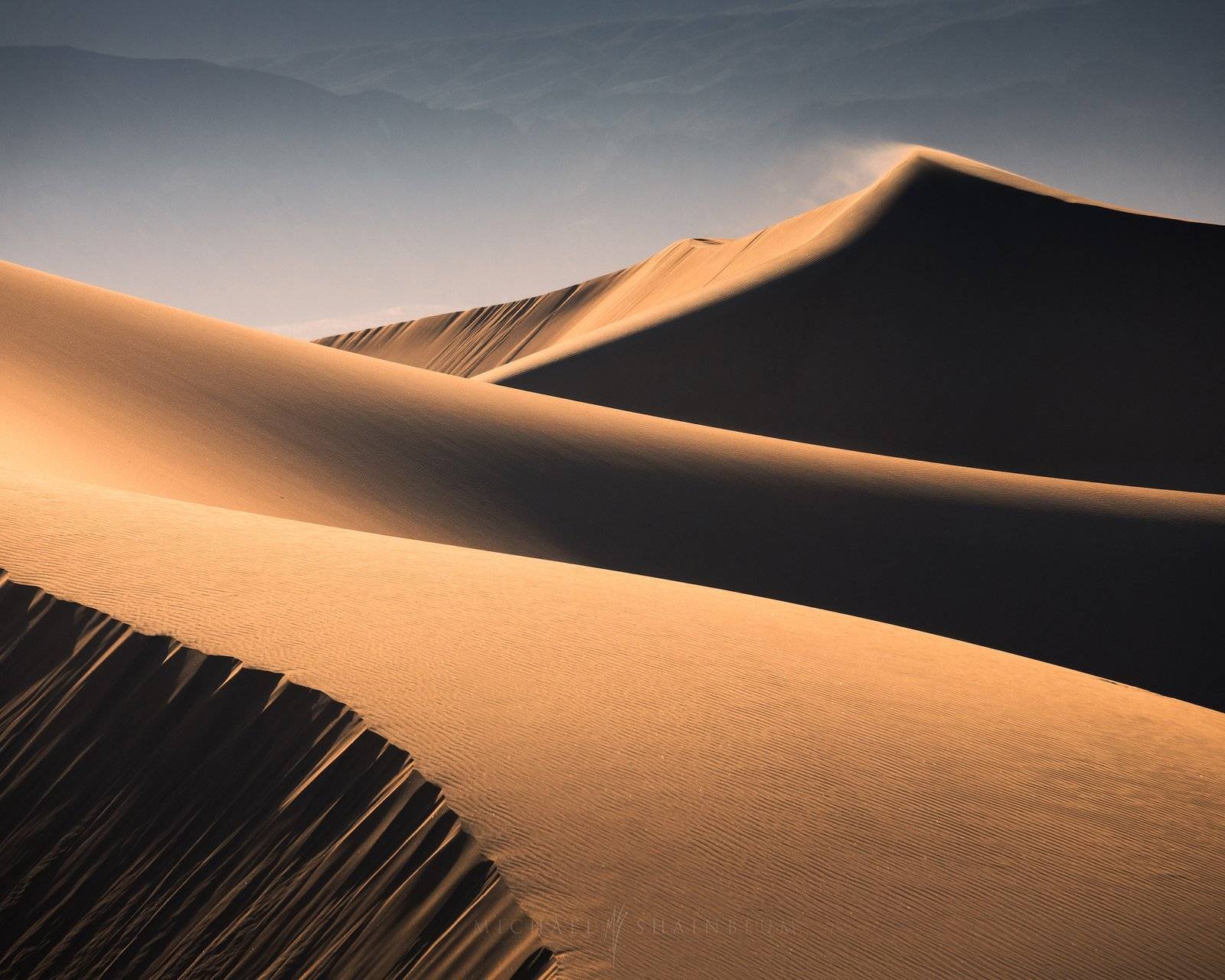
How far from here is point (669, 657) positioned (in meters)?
6.36

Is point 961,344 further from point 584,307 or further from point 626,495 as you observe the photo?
point 584,307

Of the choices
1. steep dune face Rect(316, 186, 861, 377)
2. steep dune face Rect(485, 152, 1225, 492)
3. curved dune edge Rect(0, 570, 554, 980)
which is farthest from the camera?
steep dune face Rect(316, 186, 861, 377)

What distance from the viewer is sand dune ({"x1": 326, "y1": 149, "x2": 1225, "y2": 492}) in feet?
98.4

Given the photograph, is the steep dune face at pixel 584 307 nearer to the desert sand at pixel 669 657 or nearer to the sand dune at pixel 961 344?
the sand dune at pixel 961 344

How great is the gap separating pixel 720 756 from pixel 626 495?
1033 centimetres

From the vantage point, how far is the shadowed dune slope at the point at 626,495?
12.8 meters

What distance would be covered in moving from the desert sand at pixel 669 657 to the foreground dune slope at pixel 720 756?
20mm

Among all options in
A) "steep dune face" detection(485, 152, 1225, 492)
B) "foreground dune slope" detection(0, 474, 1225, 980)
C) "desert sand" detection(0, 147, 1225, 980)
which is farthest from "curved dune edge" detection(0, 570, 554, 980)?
"steep dune face" detection(485, 152, 1225, 492)

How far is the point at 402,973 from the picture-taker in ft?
12.4

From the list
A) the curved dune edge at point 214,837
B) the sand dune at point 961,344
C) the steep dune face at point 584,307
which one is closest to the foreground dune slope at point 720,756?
the curved dune edge at point 214,837

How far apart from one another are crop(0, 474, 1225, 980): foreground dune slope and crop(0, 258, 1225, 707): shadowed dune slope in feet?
16.1

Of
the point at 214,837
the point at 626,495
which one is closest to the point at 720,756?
the point at 214,837

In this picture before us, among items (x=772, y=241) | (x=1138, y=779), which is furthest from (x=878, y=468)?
(x=772, y=241)

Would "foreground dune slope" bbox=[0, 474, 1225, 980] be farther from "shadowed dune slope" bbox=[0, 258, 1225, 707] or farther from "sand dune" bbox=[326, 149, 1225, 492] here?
"sand dune" bbox=[326, 149, 1225, 492]
